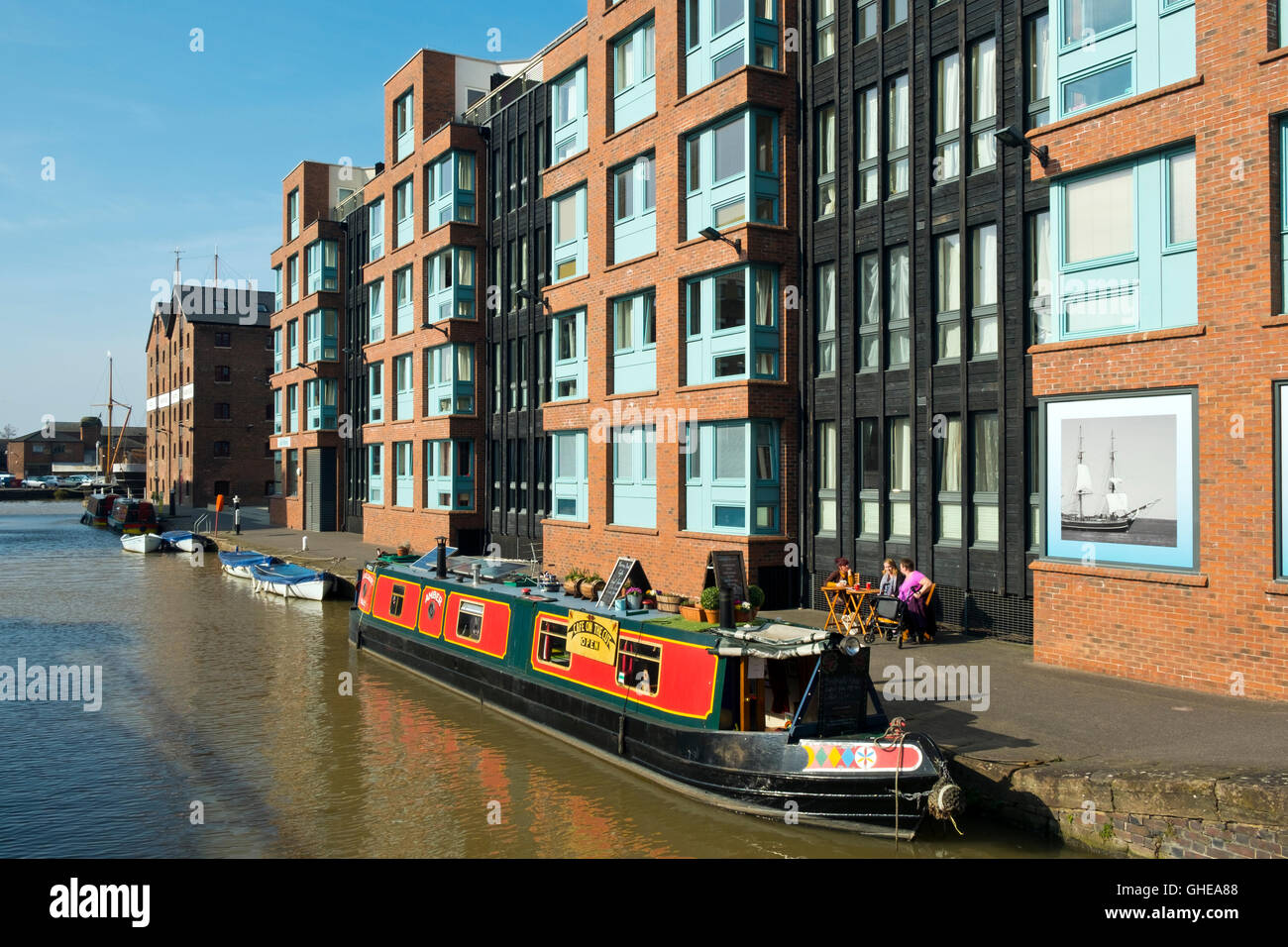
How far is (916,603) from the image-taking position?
17.3 meters

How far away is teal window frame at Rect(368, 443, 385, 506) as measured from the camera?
41.6 m

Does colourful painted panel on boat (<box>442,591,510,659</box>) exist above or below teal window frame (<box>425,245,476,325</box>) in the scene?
below

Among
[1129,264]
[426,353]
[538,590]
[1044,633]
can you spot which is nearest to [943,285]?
[1129,264]

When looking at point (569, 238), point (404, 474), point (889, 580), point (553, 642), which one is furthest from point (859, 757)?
point (404, 474)

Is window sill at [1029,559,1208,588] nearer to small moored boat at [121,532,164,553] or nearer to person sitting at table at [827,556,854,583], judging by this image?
person sitting at table at [827,556,854,583]

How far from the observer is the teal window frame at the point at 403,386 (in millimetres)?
38969

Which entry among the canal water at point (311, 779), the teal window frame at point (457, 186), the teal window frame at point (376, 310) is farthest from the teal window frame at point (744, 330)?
the teal window frame at point (376, 310)

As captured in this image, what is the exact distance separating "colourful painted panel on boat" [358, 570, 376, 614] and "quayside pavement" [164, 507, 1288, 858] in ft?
40.2

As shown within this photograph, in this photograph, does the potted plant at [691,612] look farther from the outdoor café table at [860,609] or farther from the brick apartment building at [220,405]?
the brick apartment building at [220,405]

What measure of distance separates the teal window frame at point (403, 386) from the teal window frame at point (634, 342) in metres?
15.0

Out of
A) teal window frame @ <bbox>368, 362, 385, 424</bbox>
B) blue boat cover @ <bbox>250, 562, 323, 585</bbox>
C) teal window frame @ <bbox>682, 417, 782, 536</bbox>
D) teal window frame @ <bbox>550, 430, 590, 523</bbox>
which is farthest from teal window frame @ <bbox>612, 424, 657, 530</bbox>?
teal window frame @ <bbox>368, 362, 385, 424</bbox>

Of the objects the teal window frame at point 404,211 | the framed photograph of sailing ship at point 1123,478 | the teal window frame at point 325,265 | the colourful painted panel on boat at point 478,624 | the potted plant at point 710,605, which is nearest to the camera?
the potted plant at point 710,605
